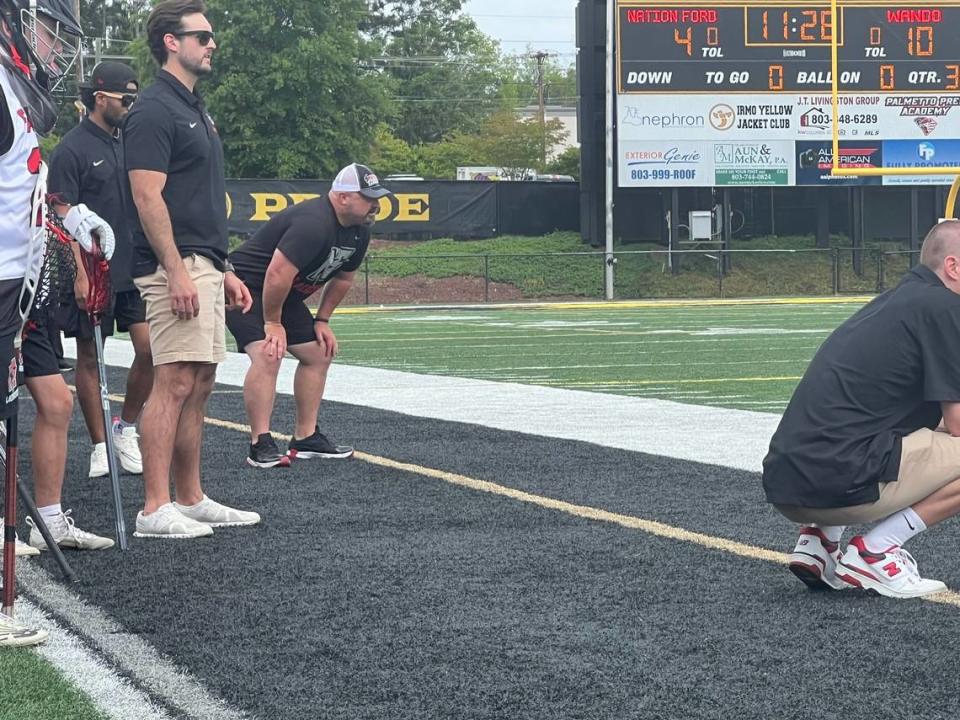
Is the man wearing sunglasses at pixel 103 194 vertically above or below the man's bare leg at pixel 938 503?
above

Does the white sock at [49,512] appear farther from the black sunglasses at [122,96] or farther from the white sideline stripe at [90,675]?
the black sunglasses at [122,96]

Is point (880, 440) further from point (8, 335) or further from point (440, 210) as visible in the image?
point (440, 210)

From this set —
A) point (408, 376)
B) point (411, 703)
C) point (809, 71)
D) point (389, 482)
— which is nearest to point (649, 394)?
point (408, 376)

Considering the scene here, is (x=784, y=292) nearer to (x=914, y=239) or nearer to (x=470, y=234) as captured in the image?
(x=914, y=239)

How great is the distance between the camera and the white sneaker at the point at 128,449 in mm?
7828

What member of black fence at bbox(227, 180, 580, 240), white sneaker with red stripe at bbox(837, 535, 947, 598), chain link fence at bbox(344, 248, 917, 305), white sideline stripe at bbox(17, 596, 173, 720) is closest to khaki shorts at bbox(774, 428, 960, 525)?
white sneaker with red stripe at bbox(837, 535, 947, 598)

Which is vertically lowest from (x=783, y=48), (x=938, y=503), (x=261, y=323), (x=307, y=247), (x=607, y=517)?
(x=607, y=517)

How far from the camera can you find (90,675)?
391 centimetres

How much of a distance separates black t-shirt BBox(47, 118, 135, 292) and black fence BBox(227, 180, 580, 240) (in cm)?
2727

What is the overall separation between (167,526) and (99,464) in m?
1.93

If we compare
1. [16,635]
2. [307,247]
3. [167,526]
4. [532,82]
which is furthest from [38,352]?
[532,82]

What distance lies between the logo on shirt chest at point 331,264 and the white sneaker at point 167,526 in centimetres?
247

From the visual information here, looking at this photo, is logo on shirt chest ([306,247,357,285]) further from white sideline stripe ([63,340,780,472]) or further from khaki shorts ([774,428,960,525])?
khaki shorts ([774,428,960,525])

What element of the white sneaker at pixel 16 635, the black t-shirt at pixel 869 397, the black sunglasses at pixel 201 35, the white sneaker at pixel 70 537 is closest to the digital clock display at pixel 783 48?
the black sunglasses at pixel 201 35
